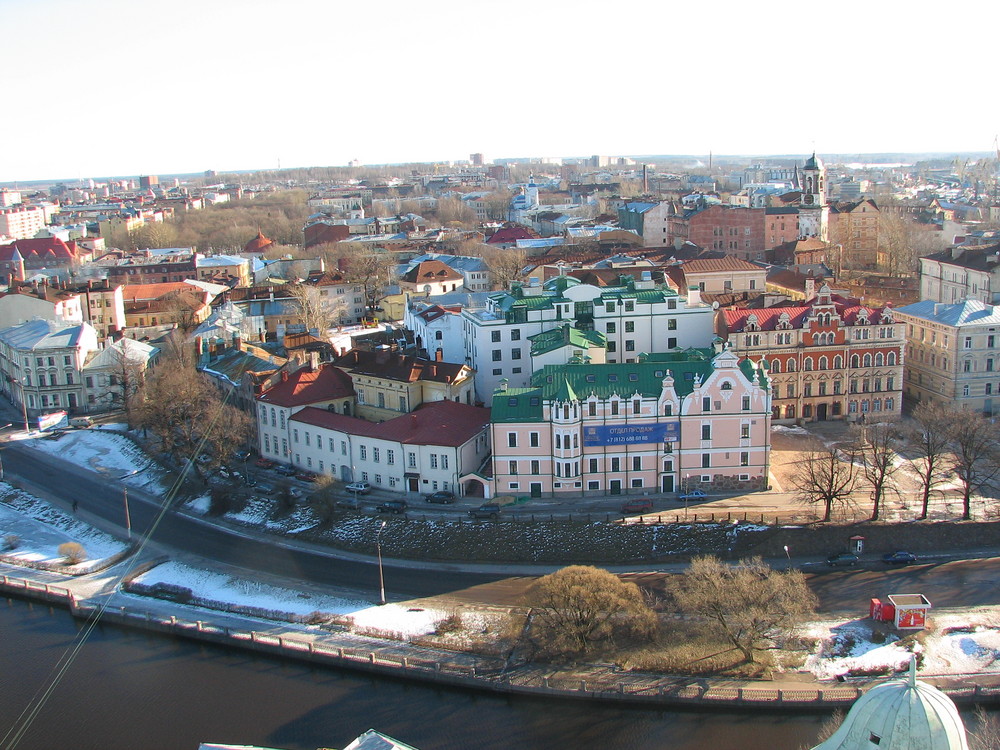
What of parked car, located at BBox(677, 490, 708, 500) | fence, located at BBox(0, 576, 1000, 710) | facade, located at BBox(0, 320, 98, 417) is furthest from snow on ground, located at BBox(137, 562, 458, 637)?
facade, located at BBox(0, 320, 98, 417)

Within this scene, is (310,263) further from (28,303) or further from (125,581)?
(125,581)

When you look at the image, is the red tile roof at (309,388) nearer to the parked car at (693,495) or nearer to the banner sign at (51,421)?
the banner sign at (51,421)

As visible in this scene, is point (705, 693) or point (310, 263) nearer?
point (705, 693)

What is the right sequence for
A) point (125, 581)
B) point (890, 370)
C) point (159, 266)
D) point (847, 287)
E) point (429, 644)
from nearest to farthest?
point (429, 644), point (125, 581), point (890, 370), point (847, 287), point (159, 266)

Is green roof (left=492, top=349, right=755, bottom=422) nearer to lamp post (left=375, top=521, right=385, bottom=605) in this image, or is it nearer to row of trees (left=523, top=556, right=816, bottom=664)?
lamp post (left=375, top=521, right=385, bottom=605)

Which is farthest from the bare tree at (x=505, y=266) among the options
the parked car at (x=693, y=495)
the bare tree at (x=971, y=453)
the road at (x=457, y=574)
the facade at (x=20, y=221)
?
the facade at (x=20, y=221)

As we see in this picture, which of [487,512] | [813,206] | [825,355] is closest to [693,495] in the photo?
[487,512]

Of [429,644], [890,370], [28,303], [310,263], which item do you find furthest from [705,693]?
[310,263]
